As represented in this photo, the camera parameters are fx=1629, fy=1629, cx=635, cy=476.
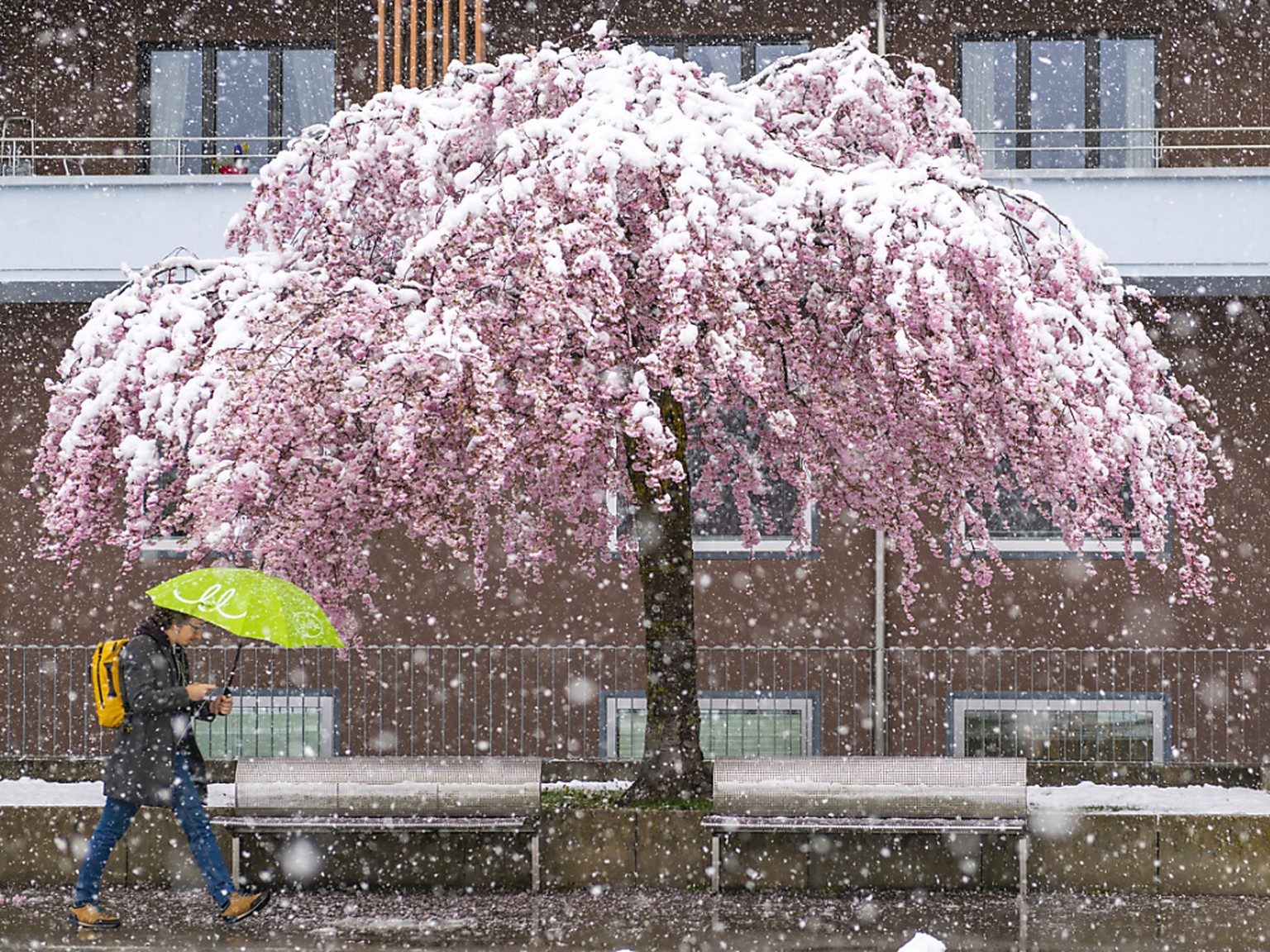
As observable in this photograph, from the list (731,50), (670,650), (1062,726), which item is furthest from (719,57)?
(670,650)

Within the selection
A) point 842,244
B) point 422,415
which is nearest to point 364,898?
point 422,415

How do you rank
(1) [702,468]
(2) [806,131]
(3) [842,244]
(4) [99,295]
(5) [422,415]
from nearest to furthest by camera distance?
1. (5) [422,415]
2. (3) [842,244]
3. (2) [806,131]
4. (1) [702,468]
5. (4) [99,295]

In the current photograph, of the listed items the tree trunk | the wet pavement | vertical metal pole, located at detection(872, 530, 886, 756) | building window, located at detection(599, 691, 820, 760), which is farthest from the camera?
building window, located at detection(599, 691, 820, 760)

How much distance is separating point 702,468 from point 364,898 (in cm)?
405

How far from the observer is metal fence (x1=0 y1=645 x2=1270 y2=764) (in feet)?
51.7

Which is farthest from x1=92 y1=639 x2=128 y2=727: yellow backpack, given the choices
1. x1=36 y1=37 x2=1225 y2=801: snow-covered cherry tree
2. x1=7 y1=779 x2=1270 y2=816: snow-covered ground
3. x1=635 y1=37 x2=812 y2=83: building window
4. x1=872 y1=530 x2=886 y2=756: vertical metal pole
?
x1=635 y1=37 x2=812 y2=83: building window

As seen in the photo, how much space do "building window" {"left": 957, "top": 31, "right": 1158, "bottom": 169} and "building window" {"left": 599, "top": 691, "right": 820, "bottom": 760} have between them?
19.5ft

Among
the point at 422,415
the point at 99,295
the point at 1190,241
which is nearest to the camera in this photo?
the point at 422,415

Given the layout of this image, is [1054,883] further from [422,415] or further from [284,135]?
[284,135]

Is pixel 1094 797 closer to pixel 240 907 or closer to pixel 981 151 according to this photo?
pixel 240 907

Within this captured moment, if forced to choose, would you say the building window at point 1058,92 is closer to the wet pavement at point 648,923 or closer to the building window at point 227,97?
the building window at point 227,97

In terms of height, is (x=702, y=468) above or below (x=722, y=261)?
below

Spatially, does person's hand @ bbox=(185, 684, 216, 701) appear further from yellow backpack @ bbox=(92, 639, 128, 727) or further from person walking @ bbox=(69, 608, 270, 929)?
yellow backpack @ bbox=(92, 639, 128, 727)

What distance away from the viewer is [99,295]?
15898 mm
